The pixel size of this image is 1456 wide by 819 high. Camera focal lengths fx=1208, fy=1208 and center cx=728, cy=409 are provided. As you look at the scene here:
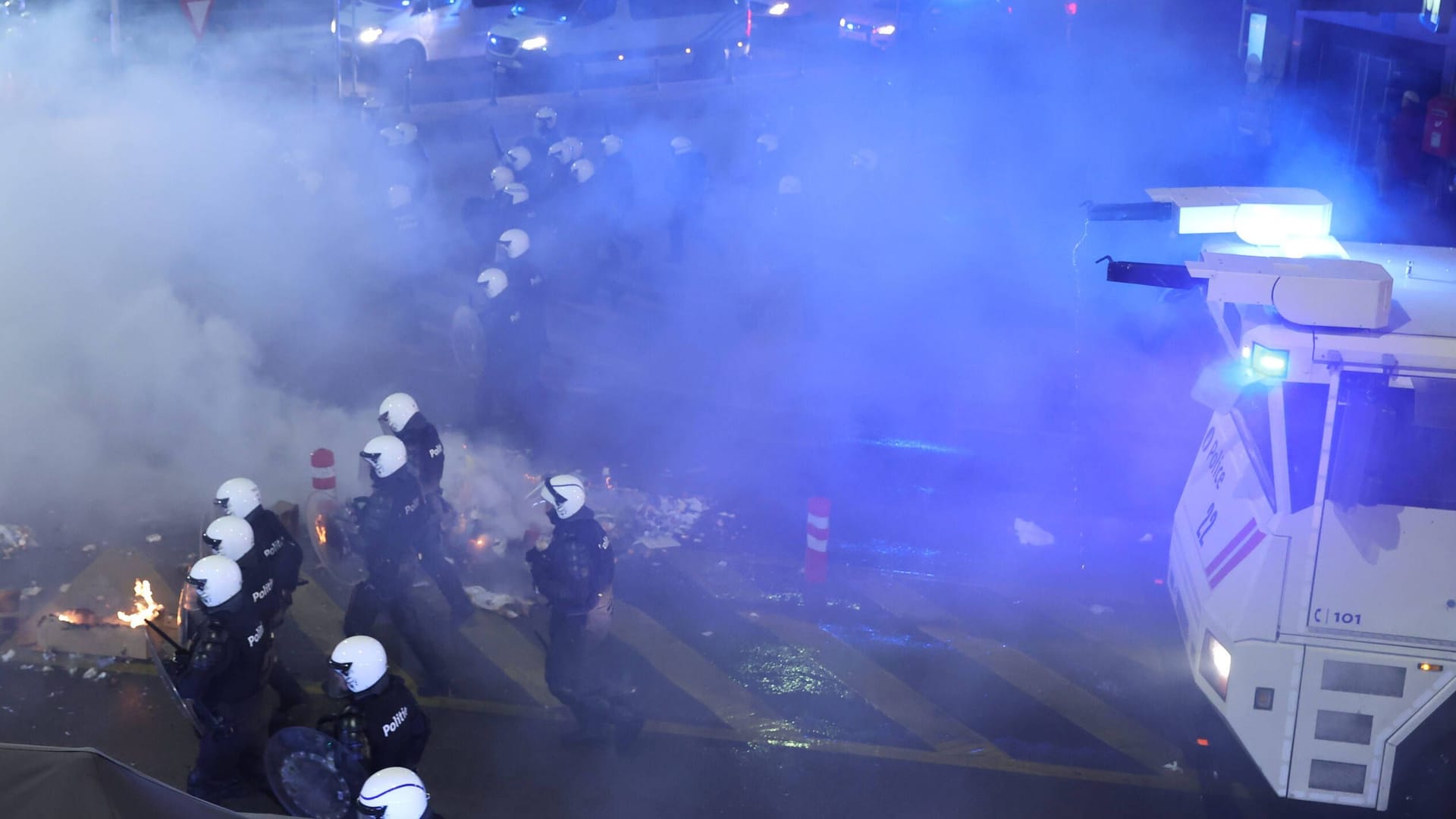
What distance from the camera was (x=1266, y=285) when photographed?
15.1ft

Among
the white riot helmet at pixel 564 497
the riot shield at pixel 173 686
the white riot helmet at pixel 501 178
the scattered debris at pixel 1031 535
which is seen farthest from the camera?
the white riot helmet at pixel 501 178

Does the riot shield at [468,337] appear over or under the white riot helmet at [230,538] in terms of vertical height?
under

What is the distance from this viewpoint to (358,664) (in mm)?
4410

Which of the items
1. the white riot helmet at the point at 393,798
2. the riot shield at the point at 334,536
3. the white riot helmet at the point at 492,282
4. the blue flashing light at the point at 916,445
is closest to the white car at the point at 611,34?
the white riot helmet at the point at 492,282

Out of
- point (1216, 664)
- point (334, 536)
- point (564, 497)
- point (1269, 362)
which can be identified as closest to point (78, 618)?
point (334, 536)

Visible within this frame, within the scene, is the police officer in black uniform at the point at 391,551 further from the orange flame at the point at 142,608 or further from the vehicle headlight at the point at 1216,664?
the vehicle headlight at the point at 1216,664

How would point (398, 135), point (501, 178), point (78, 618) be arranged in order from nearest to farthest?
point (78, 618) < point (501, 178) < point (398, 135)

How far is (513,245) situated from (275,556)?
4.37 m

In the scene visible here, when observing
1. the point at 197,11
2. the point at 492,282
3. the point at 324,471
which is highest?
the point at 197,11

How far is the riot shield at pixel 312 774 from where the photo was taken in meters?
4.39

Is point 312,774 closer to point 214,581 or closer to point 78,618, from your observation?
point 214,581

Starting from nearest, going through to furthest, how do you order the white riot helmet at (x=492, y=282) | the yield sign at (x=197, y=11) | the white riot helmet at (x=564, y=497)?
the white riot helmet at (x=564, y=497) → the white riot helmet at (x=492, y=282) → the yield sign at (x=197, y=11)

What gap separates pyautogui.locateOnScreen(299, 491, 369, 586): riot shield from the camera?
23.0 ft

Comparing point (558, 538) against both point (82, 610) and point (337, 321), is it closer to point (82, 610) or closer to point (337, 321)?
point (82, 610)
